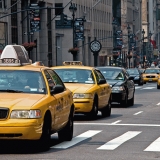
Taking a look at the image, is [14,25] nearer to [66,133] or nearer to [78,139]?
[78,139]

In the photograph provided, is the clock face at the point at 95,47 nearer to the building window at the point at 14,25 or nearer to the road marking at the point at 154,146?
the building window at the point at 14,25

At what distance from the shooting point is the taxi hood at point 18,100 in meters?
13.6

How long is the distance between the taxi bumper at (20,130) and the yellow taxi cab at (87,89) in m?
8.67

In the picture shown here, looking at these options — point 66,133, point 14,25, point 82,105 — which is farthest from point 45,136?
point 14,25

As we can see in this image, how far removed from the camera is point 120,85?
29.7m

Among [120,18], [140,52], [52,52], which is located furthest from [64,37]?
[140,52]

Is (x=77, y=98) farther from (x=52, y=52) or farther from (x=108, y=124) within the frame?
Result: (x=52, y=52)

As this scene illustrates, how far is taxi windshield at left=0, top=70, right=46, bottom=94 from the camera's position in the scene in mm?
14781

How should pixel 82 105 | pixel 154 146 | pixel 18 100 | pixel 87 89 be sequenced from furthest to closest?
pixel 87 89
pixel 82 105
pixel 154 146
pixel 18 100

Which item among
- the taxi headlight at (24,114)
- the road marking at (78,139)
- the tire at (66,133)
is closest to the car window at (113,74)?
the road marking at (78,139)

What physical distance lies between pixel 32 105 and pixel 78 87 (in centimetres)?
895

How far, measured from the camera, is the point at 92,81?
77.1 ft

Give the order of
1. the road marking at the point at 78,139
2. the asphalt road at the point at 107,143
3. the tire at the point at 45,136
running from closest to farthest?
the asphalt road at the point at 107,143 < the tire at the point at 45,136 < the road marking at the point at 78,139

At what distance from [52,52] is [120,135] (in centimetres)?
6634
